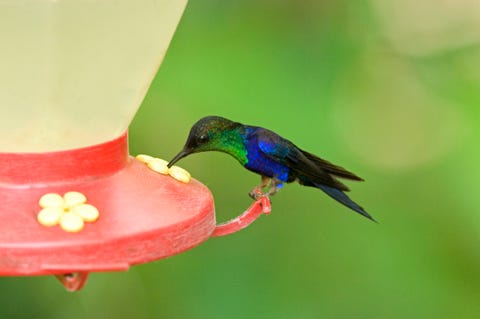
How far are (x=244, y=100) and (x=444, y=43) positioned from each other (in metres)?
0.81

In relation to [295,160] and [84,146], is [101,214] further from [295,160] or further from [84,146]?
[295,160]

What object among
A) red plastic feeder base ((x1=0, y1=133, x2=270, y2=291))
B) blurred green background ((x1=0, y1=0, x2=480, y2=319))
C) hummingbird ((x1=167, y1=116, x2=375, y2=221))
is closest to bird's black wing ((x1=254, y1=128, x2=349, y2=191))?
hummingbird ((x1=167, y1=116, x2=375, y2=221))

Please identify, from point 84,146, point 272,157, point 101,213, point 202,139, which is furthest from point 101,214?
point 272,157

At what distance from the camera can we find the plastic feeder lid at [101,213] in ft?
5.22

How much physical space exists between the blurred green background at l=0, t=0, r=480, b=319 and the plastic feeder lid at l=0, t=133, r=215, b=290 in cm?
123

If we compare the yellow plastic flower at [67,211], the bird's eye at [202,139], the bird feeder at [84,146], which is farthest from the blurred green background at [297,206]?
the yellow plastic flower at [67,211]

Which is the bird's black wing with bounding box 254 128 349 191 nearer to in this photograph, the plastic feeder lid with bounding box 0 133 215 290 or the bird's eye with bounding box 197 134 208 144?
the bird's eye with bounding box 197 134 208 144

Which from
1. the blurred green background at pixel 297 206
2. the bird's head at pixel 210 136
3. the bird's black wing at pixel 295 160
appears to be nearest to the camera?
the bird's head at pixel 210 136

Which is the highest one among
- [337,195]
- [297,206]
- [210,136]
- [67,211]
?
[67,211]

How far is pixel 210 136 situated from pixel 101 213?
1.85ft

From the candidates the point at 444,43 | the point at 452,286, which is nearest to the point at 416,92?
the point at 444,43

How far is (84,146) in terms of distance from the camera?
1.89 m

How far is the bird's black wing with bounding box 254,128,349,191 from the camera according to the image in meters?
2.30

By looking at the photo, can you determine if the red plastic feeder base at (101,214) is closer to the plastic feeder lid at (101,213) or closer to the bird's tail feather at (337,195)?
the plastic feeder lid at (101,213)
